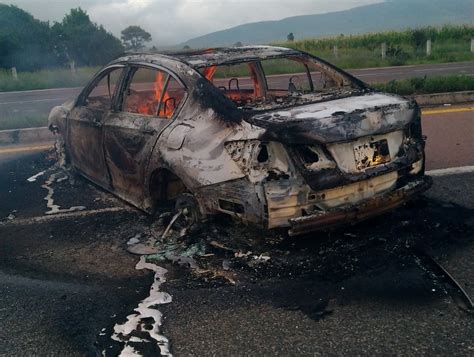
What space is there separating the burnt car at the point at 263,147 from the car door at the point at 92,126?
24 centimetres

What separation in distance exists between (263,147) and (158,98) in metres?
1.57

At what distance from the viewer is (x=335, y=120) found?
3.62 m

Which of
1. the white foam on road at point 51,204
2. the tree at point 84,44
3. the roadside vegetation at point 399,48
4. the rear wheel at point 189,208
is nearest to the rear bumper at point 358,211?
the rear wheel at point 189,208

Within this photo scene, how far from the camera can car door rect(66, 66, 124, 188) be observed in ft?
17.5

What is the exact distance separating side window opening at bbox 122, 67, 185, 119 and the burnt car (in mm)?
13

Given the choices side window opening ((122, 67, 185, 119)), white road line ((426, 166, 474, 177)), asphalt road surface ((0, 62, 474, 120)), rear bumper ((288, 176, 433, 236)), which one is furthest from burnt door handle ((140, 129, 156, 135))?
asphalt road surface ((0, 62, 474, 120))

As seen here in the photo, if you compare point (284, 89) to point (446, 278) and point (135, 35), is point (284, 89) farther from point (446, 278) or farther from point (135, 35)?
point (135, 35)

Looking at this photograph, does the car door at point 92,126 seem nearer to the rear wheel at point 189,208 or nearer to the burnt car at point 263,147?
the burnt car at point 263,147

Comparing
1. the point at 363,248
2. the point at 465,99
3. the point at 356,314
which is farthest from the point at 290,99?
the point at 465,99

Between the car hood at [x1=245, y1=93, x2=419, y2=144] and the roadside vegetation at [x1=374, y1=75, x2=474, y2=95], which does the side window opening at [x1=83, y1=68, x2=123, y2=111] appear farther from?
the roadside vegetation at [x1=374, y1=75, x2=474, y2=95]

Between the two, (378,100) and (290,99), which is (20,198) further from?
(378,100)

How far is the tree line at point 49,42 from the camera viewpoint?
3400cm

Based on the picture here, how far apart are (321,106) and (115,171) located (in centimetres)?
224

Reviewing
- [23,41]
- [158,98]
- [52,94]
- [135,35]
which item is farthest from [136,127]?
[135,35]
